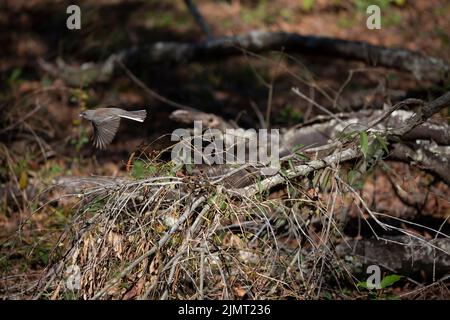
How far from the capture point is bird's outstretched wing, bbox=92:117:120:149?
311cm

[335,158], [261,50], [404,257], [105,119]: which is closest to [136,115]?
[105,119]

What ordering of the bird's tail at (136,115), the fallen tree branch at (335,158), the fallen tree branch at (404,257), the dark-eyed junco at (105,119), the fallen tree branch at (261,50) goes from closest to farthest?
1. the fallen tree branch at (335,158)
2. the bird's tail at (136,115)
3. the dark-eyed junco at (105,119)
4. the fallen tree branch at (404,257)
5. the fallen tree branch at (261,50)

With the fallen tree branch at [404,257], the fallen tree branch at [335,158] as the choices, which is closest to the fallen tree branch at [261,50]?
the fallen tree branch at [335,158]

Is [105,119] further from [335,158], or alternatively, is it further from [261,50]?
[261,50]

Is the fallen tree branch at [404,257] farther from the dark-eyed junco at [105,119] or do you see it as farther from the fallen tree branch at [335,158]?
the dark-eyed junco at [105,119]

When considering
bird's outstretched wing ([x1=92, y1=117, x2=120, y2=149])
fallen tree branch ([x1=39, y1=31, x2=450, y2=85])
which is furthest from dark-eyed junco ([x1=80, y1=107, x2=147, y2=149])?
fallen tree branch ([x1=39, y1=31, x2=450, y2=85])

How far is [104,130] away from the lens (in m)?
3.15

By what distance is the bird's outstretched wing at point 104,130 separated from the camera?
311 centimetres

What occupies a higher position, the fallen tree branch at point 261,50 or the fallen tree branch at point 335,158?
the fallen tree branch at point 261,50

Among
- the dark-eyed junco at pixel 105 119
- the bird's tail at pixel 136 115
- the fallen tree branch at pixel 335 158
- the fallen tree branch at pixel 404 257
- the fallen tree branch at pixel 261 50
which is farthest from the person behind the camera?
the fallen tree branch at pixel 261 50

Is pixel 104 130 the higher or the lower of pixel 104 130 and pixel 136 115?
the lower

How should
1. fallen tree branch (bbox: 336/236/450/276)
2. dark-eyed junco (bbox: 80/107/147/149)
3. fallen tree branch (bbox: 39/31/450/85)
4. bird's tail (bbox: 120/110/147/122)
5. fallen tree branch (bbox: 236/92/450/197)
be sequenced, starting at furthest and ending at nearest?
fallen tree branch (bbox: 39/31/450/85) → fallen tree branch (bbox: 336/236/450/276) → dark-eyed junco (bbox: 80/107/147/149) → bird's tail (bbox: 120/110/147/122) → fallen tree branch (bbox: 236/92/450/197)

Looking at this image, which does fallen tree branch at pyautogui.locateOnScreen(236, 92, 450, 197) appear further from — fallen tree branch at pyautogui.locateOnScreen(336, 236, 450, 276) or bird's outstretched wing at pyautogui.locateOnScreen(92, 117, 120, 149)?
bird's outstretched wing at pyautogui.locateOnScreen(92, 117, 120, 149)

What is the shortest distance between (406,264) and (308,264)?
2.01ft
